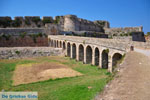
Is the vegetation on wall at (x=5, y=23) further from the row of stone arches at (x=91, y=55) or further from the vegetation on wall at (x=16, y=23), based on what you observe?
the row of stone arches at (x=91, y=55)

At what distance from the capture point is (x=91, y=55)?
16891 millimetres

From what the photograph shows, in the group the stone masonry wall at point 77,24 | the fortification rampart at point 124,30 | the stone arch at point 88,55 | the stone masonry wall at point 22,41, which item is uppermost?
the stone masonry wall at point 77,24

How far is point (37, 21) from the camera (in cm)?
3488

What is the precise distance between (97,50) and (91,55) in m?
1.92

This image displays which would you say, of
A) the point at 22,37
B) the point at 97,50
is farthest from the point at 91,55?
the point at 22,37

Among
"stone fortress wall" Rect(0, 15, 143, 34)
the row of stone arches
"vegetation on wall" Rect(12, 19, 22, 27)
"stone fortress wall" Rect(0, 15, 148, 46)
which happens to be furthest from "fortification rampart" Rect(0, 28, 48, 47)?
"vegetation on wall" Rect(12, 19, 22, 27)

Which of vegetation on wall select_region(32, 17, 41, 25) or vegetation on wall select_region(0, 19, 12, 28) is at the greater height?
vegetation on wall select_region(32, 17, 41, 25)

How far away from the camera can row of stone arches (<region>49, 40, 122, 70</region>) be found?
11930 millimetres

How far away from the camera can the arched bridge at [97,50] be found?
37.2ft

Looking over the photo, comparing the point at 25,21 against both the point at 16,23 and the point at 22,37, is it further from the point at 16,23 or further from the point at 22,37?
the point at 22,37

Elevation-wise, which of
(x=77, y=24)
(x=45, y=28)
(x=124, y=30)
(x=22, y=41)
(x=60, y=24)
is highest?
(x=60, y=24)

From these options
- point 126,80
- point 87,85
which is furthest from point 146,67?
point 87,85

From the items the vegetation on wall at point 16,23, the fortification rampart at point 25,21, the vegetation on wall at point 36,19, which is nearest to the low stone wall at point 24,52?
the vegetation on wall at point 16,23

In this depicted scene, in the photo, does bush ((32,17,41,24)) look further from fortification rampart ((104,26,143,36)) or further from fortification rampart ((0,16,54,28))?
fortification rampart ((104,26,143,36))
